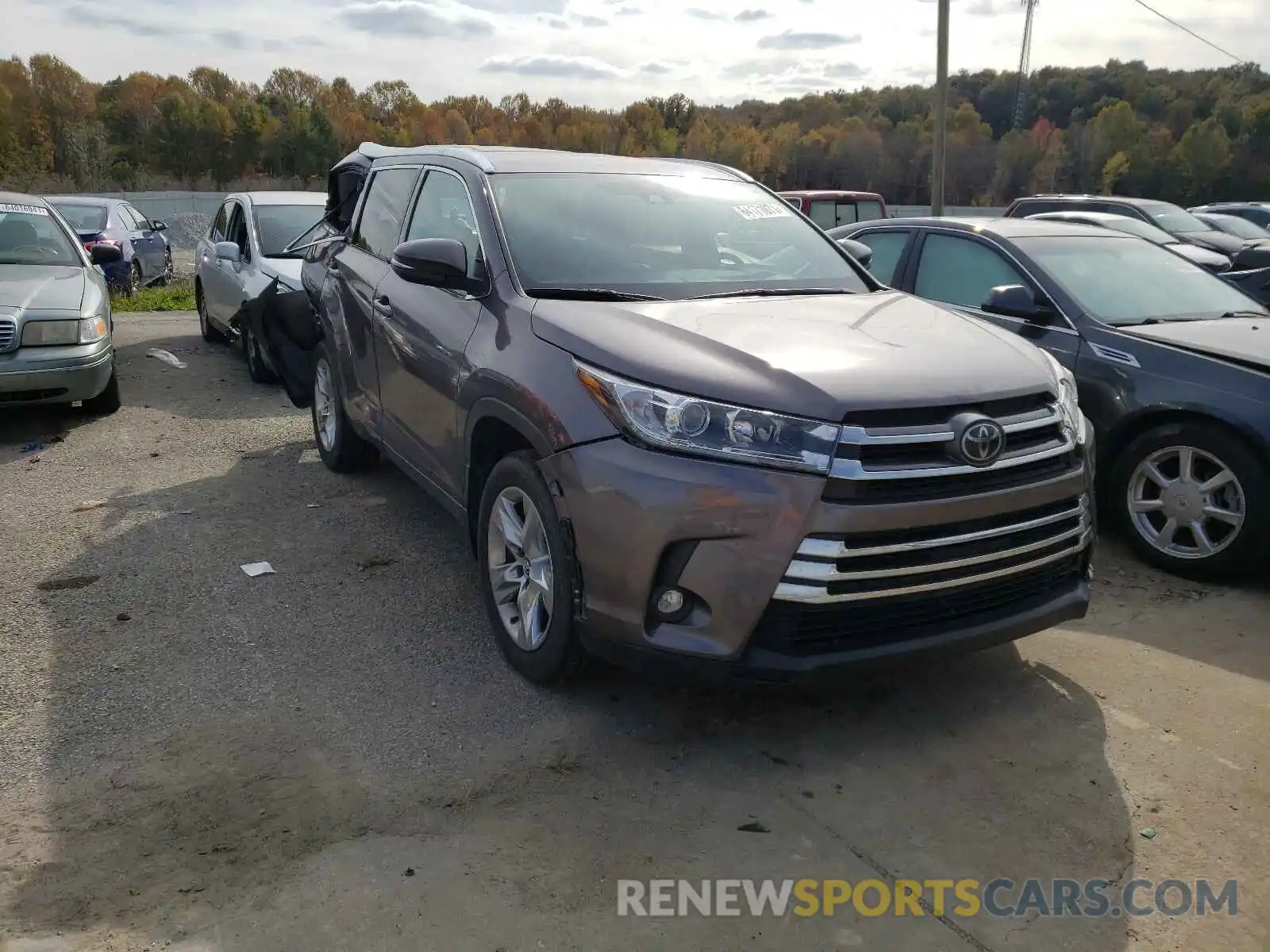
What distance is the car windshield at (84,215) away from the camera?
13609mm

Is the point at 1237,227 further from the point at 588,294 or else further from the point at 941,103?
the point at 588,294

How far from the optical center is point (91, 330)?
7301 millimetres

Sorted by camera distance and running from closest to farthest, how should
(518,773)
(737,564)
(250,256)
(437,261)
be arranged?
(737,564), (518,773), (437,261), (250,256)

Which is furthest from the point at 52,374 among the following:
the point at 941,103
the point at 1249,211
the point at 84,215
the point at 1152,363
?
the point at 1249,211

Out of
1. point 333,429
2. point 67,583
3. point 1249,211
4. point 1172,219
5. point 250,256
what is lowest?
point 67,583

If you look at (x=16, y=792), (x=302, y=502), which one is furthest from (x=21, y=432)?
(x=16, y=792)

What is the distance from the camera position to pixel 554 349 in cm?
342

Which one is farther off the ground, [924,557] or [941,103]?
[941,103]

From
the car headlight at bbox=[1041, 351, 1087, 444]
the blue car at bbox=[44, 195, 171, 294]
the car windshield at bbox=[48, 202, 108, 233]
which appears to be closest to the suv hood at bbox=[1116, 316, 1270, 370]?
the car headlight at bbox=[1041, 351, 1087, 444]

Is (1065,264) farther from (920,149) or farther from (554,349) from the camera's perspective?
(920,149)

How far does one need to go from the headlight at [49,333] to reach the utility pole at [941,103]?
1534cm

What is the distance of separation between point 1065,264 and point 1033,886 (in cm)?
417

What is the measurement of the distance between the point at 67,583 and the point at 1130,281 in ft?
19.1

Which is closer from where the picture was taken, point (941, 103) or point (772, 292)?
point (772, 292)
